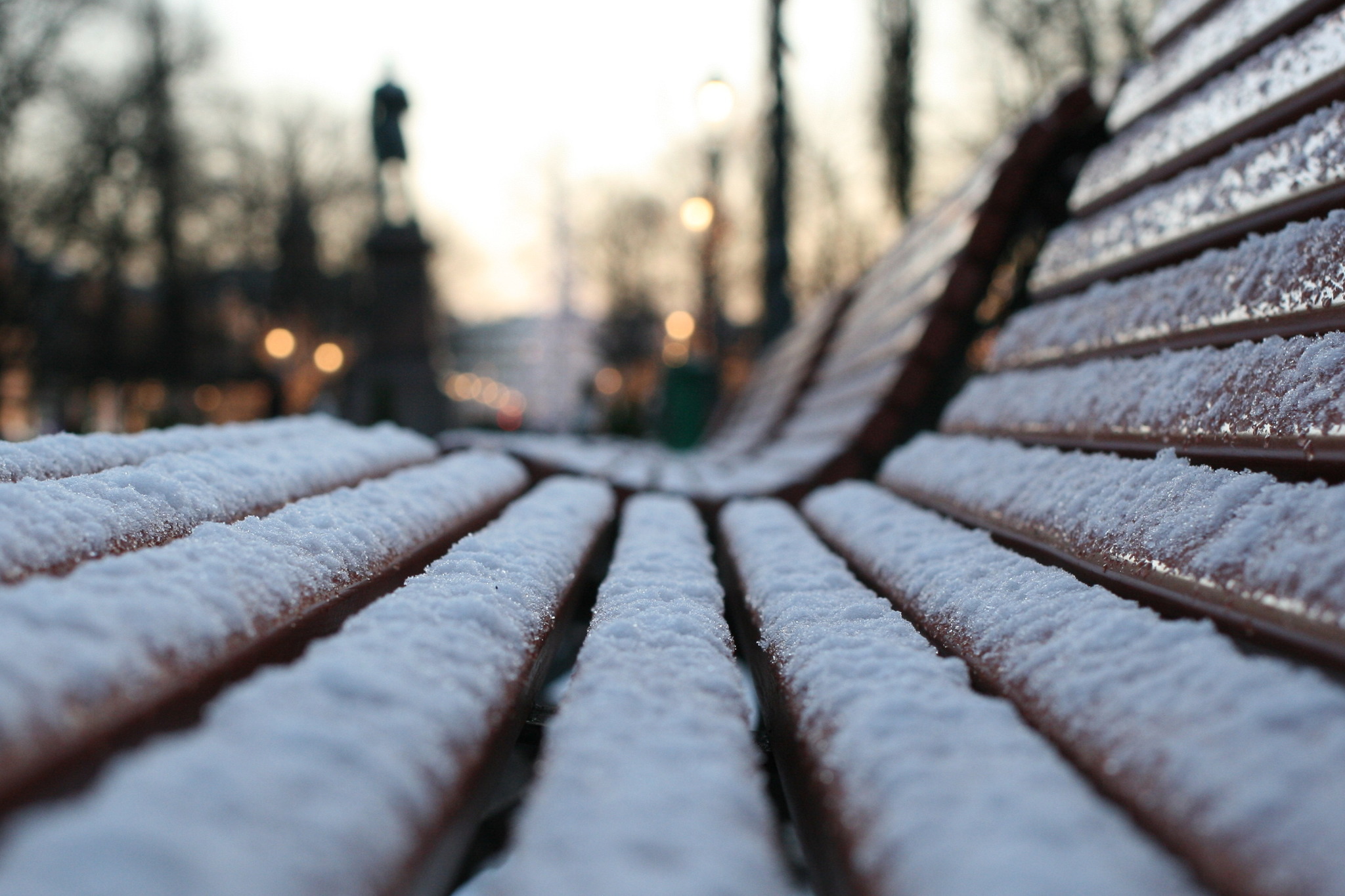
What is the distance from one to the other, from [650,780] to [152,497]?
851mm

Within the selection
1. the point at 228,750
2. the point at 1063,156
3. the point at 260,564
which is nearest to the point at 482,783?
the point at 228,750

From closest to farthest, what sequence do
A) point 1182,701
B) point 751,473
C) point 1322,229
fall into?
1. point 1182,701
2. point 1322,229
3. point 751,473

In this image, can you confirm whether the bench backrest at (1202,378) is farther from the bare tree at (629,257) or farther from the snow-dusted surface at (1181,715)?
the bare tree at (629,257)

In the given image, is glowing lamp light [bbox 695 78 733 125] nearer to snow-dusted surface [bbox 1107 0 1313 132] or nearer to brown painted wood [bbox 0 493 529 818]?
snow-dusted surface [bbox 1107 0 1313 132]

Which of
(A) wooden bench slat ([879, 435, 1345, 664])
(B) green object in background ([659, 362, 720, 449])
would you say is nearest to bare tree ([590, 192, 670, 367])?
(B) green object in background ([659, 362, 720, 449])

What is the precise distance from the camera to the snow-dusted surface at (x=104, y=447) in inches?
44.5

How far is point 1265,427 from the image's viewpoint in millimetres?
913

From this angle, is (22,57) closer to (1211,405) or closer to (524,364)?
(1211,405)

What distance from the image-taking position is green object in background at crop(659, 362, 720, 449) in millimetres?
8602

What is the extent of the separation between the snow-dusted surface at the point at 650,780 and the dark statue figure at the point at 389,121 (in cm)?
1064

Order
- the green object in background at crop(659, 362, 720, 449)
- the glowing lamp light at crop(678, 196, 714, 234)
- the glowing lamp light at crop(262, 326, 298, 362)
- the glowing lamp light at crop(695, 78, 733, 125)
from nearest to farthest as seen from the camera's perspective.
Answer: the glowing lamp light at crop(695, 78, 733, 125)
the green object in background at crop(659, 362, 720, 449)
the glowing lamp light at crop(678, 196, 714, 234)
the glowing lamp light at crop(262, 326, 298, 362)

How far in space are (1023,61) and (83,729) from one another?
20919mm

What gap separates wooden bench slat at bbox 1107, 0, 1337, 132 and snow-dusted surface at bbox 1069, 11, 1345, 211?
0.03m

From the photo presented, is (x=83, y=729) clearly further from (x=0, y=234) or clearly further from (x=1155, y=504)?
(x=0, y=234)
